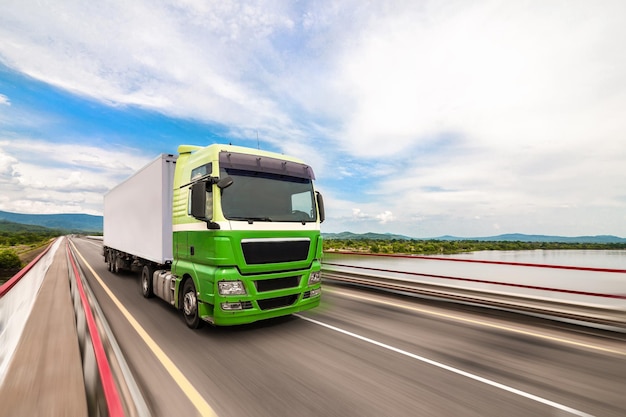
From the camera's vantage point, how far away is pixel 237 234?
5.06 metres

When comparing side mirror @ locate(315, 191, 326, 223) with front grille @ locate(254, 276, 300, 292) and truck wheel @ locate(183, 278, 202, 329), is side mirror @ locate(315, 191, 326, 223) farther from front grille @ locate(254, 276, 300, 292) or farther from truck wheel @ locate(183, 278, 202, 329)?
truck wheel @ locate(183, 278, 202, 329)

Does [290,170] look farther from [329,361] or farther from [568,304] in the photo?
[568,304]

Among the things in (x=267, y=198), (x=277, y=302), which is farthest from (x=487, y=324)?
(x=267, y=198)

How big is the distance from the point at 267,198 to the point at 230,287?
62.6 inches

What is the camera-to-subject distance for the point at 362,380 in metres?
3.75

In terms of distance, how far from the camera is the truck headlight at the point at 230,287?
4980 mm

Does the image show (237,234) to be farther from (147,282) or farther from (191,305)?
(147,282)

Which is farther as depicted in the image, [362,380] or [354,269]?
[354,269]

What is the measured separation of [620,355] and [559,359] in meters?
0.95

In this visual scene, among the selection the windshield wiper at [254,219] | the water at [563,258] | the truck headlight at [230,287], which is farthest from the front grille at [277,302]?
the water at [563,258]

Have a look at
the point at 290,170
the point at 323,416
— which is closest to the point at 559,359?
the point at 323,416

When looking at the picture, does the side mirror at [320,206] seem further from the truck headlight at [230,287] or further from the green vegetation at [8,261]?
the green vegetation at [8,261]

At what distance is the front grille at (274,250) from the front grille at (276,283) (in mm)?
313

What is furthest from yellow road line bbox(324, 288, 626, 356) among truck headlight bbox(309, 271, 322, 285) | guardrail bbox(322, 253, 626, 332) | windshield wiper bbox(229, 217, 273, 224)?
windshield wiper bbox(229, 217, 273, 224)
